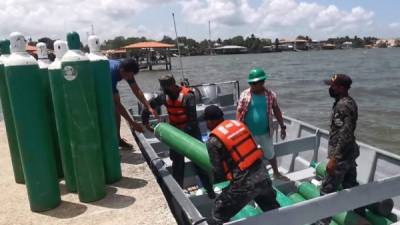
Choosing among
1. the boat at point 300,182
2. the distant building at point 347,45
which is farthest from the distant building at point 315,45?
the boat at point 300,182

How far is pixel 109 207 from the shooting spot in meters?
4.20

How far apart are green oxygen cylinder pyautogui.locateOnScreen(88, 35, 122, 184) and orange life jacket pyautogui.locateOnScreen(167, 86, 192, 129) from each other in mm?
852

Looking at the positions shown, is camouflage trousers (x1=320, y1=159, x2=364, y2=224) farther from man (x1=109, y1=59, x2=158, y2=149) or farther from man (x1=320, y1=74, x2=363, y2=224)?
man (x1=109, y1=59, x2=158, y2=149)

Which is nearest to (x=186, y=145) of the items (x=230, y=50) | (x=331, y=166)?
(x=331, y=166)

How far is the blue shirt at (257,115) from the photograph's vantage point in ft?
18.0

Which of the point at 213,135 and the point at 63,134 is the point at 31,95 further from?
the point at 213,135

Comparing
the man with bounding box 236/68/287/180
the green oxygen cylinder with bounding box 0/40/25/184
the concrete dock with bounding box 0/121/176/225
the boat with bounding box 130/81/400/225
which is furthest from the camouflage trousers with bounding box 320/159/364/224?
the green oxygen cylinder with bounding box 0/40/25/184

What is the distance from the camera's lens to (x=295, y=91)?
85.4 feet

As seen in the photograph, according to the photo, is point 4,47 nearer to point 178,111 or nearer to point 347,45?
point 178,111

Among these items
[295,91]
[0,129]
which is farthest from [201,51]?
[0,129]

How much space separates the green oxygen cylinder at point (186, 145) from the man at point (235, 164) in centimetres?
45

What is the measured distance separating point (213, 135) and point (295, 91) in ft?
76.7

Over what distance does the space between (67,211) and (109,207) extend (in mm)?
443

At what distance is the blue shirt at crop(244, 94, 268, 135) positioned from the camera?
18.0 ft
